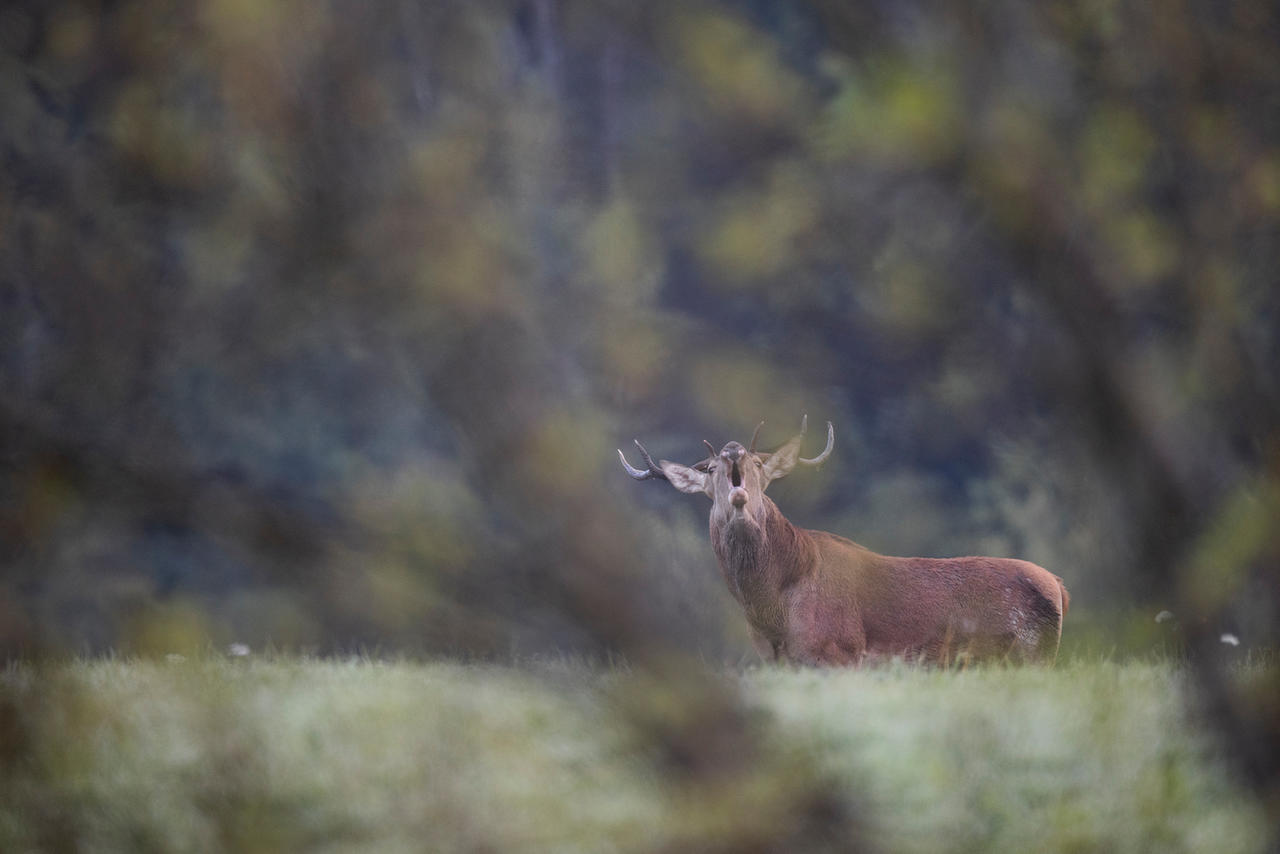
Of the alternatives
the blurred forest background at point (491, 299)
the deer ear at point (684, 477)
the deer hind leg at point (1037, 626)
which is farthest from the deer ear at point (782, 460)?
the blurred forest background at point (491, 299)

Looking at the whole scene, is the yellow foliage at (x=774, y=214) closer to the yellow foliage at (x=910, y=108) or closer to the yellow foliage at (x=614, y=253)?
the yellow foliage at (x=614, y=253)

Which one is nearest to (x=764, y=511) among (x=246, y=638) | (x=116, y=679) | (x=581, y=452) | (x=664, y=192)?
(x=664, y=192)

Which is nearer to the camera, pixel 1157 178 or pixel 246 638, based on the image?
pixel 1157 178

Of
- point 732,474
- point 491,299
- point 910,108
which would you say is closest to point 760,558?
point 732,474

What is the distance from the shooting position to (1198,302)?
0.63 m

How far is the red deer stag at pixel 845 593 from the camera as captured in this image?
9.42 ft

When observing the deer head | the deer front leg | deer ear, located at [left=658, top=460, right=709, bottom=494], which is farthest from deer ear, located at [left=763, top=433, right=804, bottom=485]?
the deer front leg

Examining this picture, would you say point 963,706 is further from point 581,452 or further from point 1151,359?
point 581,452

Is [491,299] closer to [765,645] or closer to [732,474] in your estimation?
[732,474]

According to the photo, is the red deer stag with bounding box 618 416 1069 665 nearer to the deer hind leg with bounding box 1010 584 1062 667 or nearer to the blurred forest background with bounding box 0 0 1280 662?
the deer hind leg with bounding box 1010 584 1062 667

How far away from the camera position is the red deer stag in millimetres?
2871

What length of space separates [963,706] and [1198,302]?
0.57 meters

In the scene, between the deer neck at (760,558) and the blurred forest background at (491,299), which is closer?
the blurred forest background at (491,299)

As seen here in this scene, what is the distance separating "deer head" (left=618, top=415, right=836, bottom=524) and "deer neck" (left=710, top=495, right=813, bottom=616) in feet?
0.13
